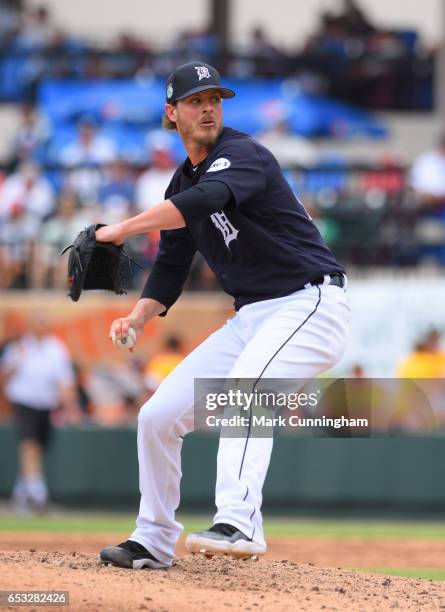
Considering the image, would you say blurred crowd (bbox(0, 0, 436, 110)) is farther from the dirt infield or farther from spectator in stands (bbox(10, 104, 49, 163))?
the dirt infield

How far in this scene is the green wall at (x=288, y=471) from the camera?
1420 cm

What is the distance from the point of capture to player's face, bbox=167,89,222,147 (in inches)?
245

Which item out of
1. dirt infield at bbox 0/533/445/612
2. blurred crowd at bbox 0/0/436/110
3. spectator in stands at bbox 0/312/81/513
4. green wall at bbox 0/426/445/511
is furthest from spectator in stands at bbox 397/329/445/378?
dirt infield at bbox 0/533/445/612

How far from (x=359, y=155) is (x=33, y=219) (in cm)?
513

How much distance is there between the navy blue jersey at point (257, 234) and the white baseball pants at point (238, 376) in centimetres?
9

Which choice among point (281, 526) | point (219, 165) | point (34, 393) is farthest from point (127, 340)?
point (34, 393)

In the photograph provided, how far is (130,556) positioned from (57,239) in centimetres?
905

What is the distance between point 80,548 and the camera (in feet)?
34.4

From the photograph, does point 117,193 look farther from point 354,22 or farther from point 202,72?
point 202,72

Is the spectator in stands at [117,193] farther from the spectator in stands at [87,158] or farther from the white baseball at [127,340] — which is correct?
the white baseball at [127,340]

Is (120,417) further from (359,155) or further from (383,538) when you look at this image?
(359,155)

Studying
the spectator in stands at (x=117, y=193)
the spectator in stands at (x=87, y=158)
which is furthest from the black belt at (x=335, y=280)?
the spectator in stands at (x=87, y=158)

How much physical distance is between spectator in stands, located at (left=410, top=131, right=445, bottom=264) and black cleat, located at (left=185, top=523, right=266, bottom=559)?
→ 390 inches

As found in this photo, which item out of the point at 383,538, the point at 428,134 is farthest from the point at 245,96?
the point at 383,538
